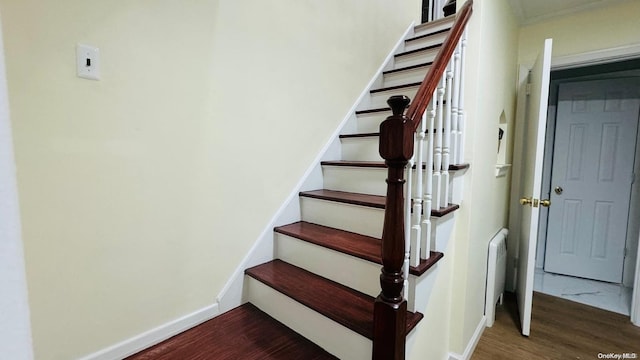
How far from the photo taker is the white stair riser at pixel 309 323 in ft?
3.90

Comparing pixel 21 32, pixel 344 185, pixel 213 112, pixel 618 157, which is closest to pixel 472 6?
pixel 344 185

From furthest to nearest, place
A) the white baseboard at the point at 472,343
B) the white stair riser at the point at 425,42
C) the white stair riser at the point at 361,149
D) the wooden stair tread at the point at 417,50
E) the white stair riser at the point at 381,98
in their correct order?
the white stair riser at the point at 425,42
the wooden stair tread at the point at 417,50
the white stair riser at the point at 381,98
the white stair riser at the point at 361,149
the white baseboard at the point at 472,343

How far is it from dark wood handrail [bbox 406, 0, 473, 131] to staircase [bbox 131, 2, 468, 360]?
15cm

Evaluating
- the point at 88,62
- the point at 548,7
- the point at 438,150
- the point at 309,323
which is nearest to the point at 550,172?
the point at 548,7

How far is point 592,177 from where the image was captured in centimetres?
296

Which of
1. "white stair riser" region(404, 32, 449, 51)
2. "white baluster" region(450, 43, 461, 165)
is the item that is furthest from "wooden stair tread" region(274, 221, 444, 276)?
"white stair riser" region(404, 32, 449, 51)

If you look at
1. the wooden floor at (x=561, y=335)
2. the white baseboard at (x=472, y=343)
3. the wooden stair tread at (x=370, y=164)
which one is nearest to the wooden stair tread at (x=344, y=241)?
the wooden stair tread at (x=370, y=164)

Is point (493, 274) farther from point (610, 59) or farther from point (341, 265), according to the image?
point (610, 59)

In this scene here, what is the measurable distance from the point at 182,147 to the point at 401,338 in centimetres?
125

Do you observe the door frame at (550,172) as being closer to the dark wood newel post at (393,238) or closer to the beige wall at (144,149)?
the beige wall at (144,149)

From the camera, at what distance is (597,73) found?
2.77m

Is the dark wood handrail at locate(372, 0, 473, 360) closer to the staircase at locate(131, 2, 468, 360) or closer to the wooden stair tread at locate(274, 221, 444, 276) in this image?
the staircase at locate(131, 2, 468, 360)

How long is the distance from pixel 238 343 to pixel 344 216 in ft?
2.82

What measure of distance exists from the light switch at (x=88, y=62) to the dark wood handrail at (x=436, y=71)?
3.93ft
